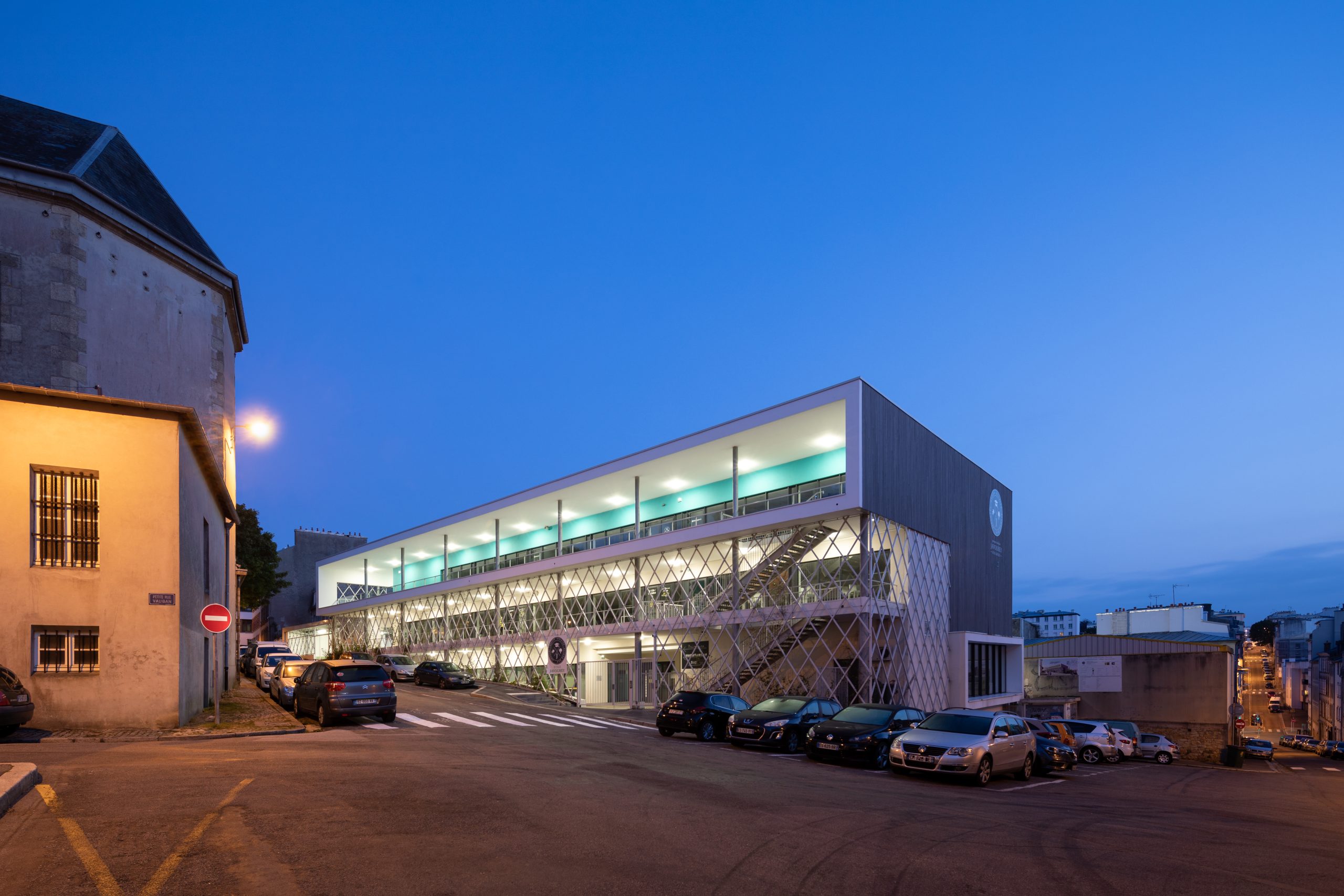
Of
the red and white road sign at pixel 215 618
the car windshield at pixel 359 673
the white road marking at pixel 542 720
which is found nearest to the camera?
the red and white road sign at pixel 215 618

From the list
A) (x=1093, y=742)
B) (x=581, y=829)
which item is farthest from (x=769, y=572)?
(x=581, y=829)

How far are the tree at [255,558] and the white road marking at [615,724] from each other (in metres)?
37.5

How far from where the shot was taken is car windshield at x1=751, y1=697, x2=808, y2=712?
70.7 ft

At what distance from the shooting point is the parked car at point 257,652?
34031 mm

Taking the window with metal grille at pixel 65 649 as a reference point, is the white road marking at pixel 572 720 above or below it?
below

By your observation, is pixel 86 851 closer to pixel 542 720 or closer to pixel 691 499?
pixel 542 720

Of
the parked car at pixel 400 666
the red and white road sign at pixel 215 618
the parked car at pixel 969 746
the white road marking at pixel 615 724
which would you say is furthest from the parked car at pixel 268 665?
the parked car at pixel 969 746

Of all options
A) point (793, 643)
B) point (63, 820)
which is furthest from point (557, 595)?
point (63, 820)

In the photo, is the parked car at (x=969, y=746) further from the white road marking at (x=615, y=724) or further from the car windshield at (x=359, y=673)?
the car windshield at (x=359, y=673)

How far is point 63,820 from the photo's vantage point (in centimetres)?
859

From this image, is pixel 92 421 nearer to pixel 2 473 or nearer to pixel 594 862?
pixel 2 473

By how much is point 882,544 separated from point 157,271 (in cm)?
2589

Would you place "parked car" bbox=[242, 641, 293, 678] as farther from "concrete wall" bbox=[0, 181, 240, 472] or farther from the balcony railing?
the balcony railing

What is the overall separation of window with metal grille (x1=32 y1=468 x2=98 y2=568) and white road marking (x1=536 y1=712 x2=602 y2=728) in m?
11.9
